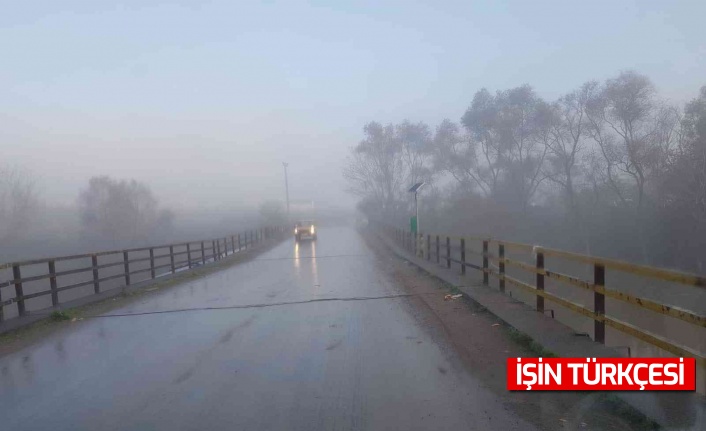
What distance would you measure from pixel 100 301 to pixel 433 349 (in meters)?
9.42

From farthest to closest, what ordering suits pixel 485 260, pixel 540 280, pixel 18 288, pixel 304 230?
1. pixel 304 230
2. pixel 485 260
3. pixel 18 288
4. pixel 540 280

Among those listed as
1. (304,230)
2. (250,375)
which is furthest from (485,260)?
(304,230)

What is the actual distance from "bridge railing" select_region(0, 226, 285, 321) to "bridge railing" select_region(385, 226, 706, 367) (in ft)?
30.9

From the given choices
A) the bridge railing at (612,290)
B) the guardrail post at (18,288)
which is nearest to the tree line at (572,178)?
the bridge railing at (612,290)

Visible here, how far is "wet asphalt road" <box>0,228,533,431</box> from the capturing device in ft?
15.6

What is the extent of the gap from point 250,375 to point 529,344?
11.7 ft

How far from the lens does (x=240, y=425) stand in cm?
459

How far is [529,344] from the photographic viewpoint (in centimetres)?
671

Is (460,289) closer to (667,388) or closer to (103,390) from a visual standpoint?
(667,388)

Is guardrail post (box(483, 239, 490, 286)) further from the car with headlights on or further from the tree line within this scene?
the car with headlights on

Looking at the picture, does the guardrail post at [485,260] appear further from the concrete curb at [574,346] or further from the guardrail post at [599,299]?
the guardrail post at [599,299]

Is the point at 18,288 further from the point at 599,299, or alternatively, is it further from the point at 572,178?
the point at 572,178

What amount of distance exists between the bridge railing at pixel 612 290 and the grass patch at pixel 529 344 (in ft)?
2.40

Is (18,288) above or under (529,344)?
above
